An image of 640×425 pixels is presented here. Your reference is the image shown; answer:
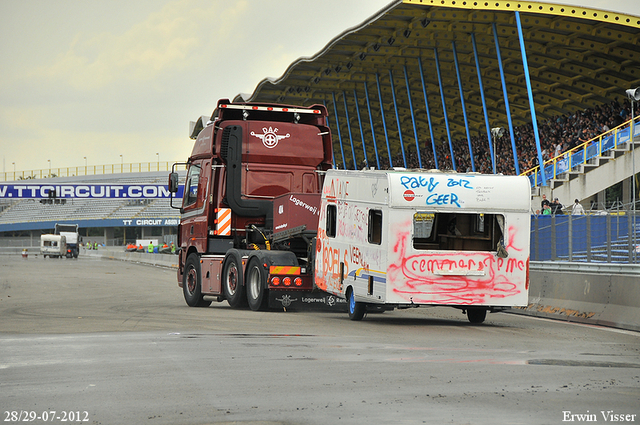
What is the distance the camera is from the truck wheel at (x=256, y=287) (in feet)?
59.4

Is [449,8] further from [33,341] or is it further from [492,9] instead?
[33,341]

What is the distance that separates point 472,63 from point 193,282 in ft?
92.2

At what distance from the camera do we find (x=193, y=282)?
21297 mm

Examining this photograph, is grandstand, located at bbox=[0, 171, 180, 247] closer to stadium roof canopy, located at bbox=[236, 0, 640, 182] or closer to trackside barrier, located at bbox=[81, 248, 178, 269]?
trackside barrier, located at bbox=[81, 248, 178, 269]

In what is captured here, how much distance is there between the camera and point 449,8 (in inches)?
1428

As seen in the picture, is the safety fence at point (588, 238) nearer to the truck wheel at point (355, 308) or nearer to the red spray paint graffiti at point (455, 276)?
the red spray paint graffiti at point (455, 276)

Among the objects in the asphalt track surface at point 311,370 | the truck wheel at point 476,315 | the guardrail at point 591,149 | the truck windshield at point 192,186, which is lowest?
the asphalt track surface at point 311,370

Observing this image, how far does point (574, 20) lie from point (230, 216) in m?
21.5

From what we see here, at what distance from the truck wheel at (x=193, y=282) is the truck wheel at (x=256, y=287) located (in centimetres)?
239

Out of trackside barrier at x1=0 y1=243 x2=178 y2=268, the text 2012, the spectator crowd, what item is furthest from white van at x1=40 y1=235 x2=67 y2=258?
the text 2012

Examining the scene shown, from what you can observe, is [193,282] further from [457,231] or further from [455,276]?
[455,276]

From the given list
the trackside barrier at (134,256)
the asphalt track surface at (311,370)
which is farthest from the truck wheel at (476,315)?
the trackside barrier at (134,256)

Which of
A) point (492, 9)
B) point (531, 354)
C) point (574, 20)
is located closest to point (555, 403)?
point (531, 354)

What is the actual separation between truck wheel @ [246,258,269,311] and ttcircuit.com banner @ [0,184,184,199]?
203ft
